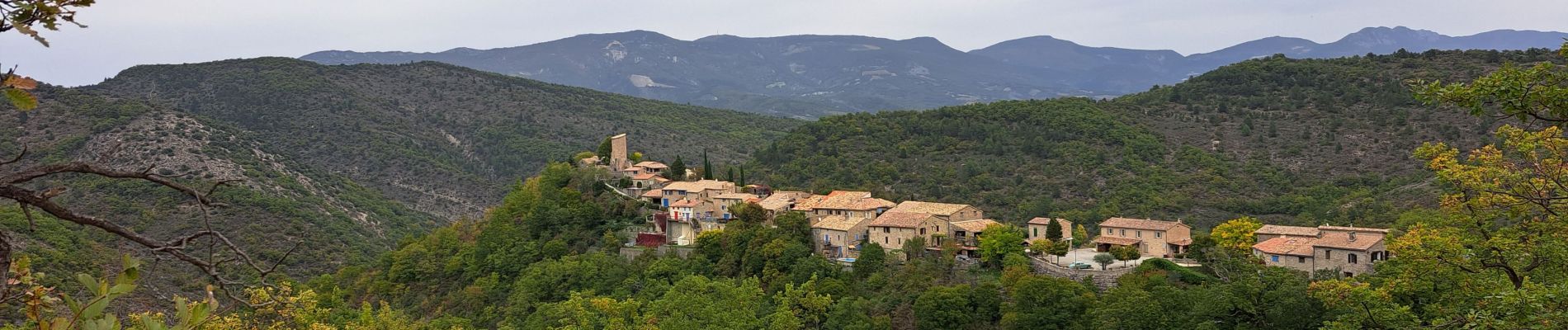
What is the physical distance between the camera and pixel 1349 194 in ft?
156

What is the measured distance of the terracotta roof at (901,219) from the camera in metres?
34.7

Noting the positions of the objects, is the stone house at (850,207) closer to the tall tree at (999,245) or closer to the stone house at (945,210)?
the stone house at (945,210)

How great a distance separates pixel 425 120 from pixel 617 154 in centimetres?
5101

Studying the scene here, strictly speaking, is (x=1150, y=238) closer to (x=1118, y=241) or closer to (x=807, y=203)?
(x=1118, y=241)

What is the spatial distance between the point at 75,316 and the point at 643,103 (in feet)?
352

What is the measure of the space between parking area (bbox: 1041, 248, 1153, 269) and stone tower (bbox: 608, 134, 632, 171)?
75.0 ft

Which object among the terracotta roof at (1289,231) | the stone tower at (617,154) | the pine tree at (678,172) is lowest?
the terracotta roof at (1289,231)

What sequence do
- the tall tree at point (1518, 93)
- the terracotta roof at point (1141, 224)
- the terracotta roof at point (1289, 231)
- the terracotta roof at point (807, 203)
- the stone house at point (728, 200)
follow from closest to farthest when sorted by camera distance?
the tall tree at point (1518, 93) < the terracotta roof at point (1289, 231) < the terracotta roof at point (1141, 224) < the terracotta roof at point (807, 203) < the stone house at point (728, 200)

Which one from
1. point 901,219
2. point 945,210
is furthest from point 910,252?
point 945,210

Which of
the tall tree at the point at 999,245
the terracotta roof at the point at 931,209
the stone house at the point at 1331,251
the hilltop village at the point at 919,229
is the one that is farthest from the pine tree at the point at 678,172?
the stone house at the point at 1331,251

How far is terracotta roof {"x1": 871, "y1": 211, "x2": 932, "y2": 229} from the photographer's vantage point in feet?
114

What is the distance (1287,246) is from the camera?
1129 inches

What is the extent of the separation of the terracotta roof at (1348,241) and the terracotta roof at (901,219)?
11.8 meters

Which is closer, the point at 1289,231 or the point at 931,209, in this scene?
the point at 1289,231
